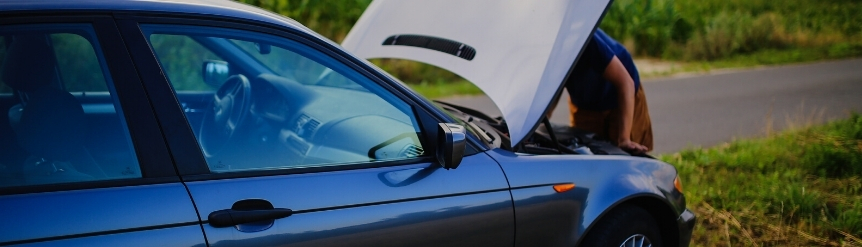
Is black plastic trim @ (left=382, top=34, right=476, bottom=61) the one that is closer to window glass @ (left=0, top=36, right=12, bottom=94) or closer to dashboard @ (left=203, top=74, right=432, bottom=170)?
dashboard @ (left=203, top=74, right=432, bottom=170)

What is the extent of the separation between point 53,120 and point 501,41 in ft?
6.68

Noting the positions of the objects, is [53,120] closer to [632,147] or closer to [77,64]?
[77,64]

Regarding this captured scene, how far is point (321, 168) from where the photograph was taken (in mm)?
2766

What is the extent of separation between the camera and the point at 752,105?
9.74 metres

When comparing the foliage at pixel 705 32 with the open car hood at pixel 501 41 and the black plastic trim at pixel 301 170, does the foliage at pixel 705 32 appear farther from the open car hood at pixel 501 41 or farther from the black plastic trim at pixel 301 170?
the black plastic trim at pixel 301 170

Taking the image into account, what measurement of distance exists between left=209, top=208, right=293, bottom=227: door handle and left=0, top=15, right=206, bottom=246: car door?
→ 0.06 meters

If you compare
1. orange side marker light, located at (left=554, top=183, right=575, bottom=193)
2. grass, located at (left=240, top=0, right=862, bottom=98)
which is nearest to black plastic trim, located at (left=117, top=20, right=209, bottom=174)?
orange side marker light, located at (left=554, top=183, right=575, bottom=193)

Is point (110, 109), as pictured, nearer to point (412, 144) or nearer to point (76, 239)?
point (76, 239)

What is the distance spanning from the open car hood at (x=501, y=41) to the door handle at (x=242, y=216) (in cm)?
120

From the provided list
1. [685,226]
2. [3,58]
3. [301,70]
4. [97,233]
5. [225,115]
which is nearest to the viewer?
[97,233]

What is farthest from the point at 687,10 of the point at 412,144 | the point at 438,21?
the point at 412,144

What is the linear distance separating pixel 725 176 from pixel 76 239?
4.85 m

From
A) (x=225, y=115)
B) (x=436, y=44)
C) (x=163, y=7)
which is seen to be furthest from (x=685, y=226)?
(x=163, y=7)

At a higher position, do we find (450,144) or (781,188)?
(450,144)
